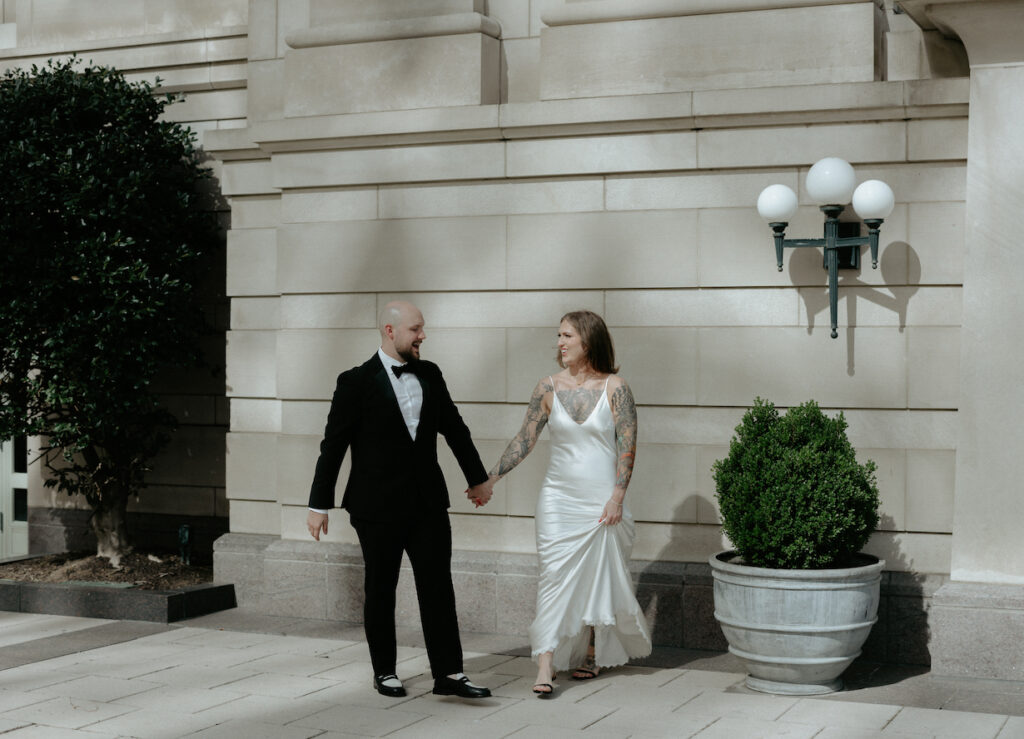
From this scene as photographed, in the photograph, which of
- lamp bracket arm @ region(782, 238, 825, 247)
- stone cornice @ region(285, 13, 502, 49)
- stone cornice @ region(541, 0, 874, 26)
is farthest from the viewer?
stone cornice @ region(285, 13, 502, 49)

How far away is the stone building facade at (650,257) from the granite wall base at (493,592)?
0.8 inches

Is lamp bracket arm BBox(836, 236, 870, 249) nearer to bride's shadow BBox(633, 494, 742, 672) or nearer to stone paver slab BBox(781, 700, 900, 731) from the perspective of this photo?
bride's shadow BBox(633, 494, 742, 672)

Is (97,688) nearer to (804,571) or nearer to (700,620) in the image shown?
(700,620)

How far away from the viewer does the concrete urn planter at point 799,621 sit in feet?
22.0

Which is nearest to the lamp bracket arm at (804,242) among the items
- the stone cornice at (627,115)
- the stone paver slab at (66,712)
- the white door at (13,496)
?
the stone cornice at (627,115)

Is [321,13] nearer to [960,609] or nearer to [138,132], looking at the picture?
[138,132]

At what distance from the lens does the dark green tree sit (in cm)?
940

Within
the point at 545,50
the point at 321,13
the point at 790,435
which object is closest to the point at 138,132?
the point at 321,13

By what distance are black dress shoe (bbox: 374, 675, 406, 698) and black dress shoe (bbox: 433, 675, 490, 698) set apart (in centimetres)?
22

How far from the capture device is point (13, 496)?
464 inches

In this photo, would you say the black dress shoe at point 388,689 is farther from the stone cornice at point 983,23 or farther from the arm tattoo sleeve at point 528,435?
the stone cornice at point 983,23

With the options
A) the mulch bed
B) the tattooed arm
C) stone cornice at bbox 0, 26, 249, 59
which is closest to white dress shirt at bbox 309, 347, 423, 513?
the tattooed arm

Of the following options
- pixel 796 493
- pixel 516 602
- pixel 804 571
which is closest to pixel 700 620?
pixel 516 602

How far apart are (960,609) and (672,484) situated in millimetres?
1930
